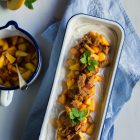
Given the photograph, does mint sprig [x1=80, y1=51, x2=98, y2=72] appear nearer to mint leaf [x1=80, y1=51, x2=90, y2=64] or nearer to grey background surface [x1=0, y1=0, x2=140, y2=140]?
mint leaf [x1=80, y1=51, x2=90, y2=64]

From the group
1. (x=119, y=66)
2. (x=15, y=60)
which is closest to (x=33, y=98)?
(x=15, y=60)

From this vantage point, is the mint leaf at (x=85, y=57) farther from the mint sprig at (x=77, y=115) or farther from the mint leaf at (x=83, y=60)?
the mint sprig at (x=77, y=115)

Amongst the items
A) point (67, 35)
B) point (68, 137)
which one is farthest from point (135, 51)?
point (68, 137)

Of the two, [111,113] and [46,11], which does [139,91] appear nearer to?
[111,113]

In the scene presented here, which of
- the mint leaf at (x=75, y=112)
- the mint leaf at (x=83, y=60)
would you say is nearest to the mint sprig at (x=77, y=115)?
the mint leaf at (x=75, y=112)

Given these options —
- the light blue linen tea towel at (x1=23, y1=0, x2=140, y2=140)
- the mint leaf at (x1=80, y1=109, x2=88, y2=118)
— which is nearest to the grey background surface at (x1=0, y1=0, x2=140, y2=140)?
the light blue linen tea towel at (x1=23, y1=0, x2=140, y2=140)

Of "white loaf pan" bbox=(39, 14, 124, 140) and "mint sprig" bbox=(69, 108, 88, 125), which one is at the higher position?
"white loaf pan" bbox=(39, 14, 124, 140)

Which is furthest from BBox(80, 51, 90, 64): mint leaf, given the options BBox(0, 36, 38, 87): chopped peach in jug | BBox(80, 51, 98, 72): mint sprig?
BBox(0, 36, 38, 87): chopped peach in jug
